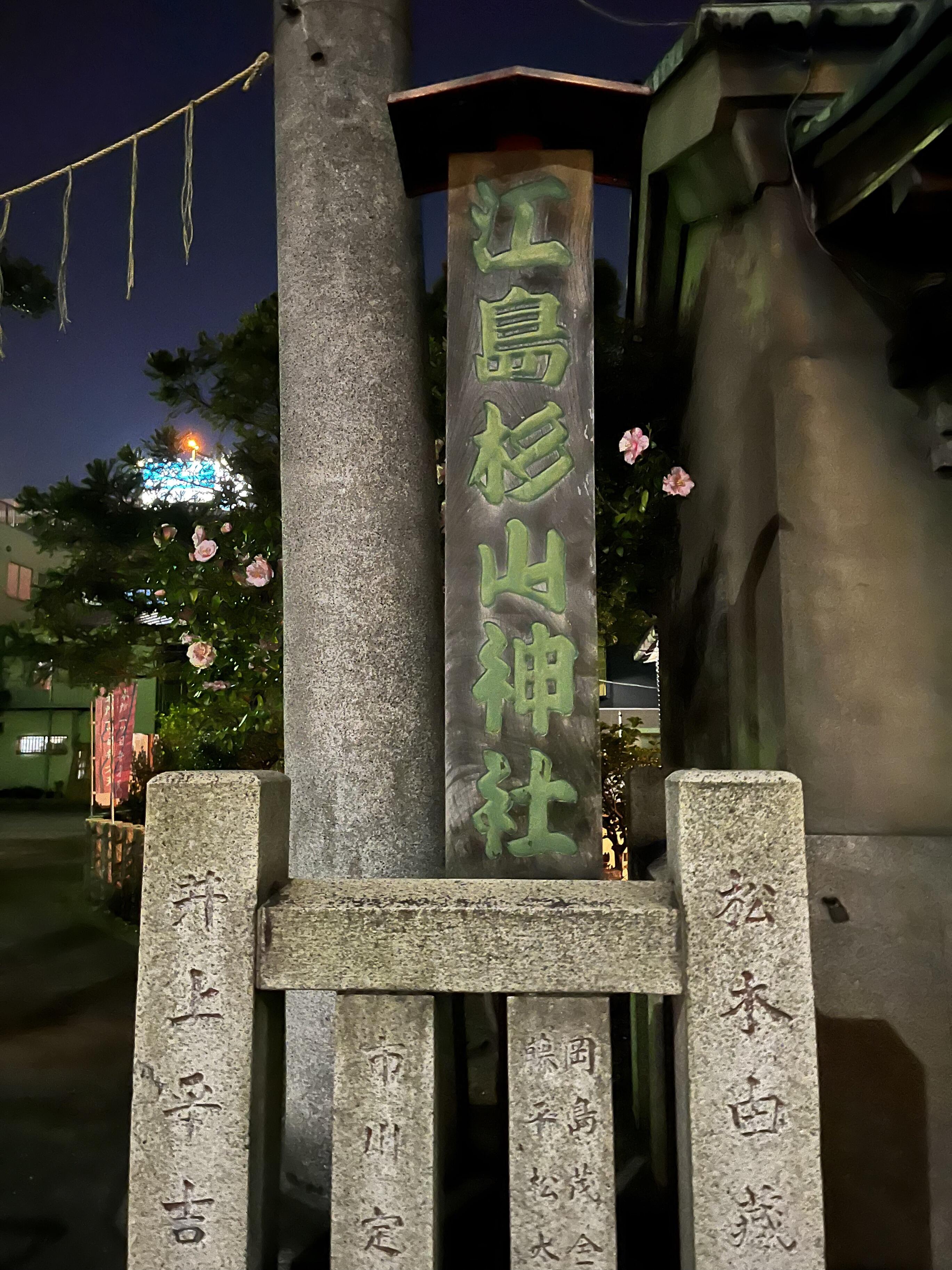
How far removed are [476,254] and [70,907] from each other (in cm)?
1112

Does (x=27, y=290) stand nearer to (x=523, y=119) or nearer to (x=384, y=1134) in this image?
(x=523, y=119)

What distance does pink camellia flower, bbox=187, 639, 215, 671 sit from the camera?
604 cm

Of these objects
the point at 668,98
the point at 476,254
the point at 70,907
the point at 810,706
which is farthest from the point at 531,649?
the point at 70,907

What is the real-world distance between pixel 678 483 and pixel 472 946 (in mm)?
3474

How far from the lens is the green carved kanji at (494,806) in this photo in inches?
136

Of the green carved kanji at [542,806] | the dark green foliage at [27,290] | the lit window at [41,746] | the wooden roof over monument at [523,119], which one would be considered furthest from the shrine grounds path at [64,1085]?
the lit window at [41,746]

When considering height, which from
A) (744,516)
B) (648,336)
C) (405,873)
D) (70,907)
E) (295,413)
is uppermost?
(648,336)

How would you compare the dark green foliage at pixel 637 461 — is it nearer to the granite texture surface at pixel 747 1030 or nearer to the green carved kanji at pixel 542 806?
the green carved kanji at pixel 542 806

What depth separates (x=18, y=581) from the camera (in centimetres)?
3350

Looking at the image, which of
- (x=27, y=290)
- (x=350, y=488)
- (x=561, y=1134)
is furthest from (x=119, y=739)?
(x=561, y=1134)

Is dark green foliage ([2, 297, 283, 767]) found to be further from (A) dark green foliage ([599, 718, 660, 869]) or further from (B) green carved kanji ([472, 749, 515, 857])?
(A) dark green foliage ([599, 718, 660, 869])

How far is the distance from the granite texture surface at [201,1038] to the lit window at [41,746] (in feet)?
112

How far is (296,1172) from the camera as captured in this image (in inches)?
154

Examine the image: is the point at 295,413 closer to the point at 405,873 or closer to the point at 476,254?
the point at 476,254
